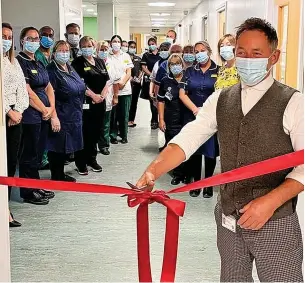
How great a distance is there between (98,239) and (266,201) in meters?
2.29

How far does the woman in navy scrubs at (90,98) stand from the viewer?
562cm

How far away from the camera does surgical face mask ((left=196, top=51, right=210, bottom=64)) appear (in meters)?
4.79

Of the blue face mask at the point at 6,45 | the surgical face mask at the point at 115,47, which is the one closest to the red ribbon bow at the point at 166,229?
the blue face mask at the point at 6,45

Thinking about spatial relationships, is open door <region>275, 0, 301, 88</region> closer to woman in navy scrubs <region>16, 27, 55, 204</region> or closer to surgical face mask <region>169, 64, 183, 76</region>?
surgical face mask <region>169, 64, 183, 76</region>

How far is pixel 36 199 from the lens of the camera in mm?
4695

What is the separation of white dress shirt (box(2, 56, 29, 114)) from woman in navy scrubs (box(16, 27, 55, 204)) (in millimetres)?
312

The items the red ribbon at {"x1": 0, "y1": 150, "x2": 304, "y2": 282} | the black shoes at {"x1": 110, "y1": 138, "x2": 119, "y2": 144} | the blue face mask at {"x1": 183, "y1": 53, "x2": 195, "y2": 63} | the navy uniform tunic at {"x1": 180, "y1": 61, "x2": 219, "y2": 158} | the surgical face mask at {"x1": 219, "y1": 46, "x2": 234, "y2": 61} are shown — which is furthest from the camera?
the black shoes at {"x1": 110, "y1": 138, "x2": 119, "y2": 144}

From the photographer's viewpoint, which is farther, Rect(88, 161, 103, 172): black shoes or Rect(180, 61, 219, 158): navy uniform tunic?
Rect(88, 161, 103, 172): black shoes

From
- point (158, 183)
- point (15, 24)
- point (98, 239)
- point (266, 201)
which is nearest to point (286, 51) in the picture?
point (158, 183)

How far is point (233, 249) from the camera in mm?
1894

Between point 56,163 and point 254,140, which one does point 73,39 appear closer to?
point 56,163

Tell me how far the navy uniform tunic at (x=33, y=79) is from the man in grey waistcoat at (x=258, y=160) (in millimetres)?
2794

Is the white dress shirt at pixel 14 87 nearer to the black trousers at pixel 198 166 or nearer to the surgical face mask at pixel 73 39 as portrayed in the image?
the black trousers at pixel 198 166

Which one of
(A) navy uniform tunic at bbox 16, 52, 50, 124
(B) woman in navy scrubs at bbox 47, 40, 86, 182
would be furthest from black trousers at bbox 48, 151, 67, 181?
(A) navy uniform tunic at bbox 16, 52, 50, 124
